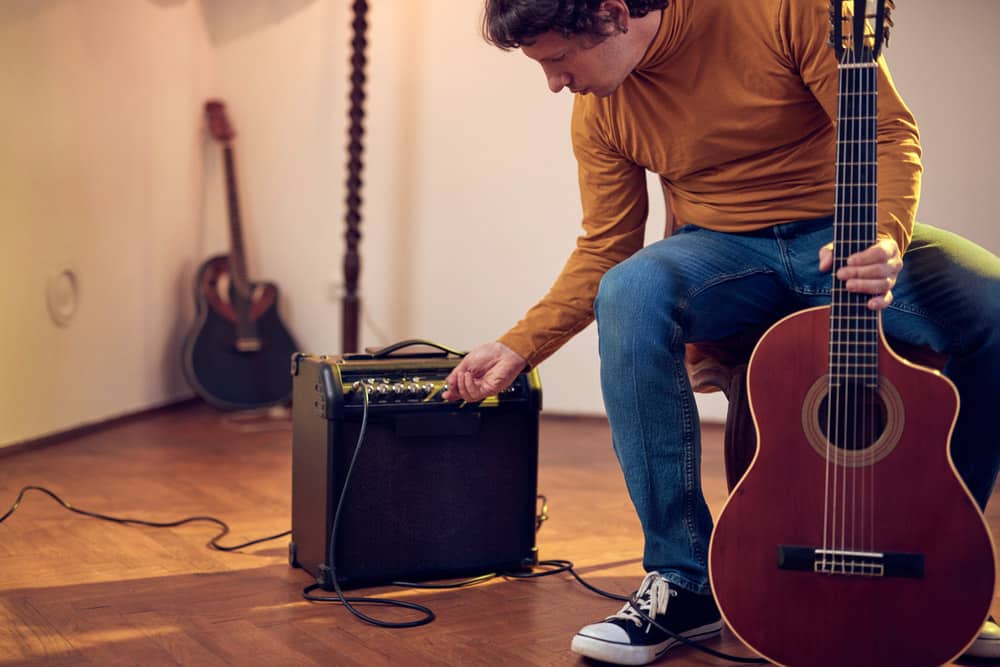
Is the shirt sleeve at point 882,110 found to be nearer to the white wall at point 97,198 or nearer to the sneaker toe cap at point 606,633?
the sneaker toe cap at point 606,633

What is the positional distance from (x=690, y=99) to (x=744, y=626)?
724 millimetres

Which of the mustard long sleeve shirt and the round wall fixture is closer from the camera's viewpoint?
the mustard long sleeve shirt

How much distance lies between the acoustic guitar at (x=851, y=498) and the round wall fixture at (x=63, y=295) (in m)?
2.41

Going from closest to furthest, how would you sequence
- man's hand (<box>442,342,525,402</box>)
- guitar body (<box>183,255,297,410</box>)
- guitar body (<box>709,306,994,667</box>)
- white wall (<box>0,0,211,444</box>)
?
guitar body (<box>709,306,994,667</box>)
man's hand (<box>442,342,525,402</box>)
white wall (<box>0,0,211,444</box>)
guitar body (<box>183,255,297,410</box>)

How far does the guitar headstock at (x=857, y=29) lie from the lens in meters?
1.35

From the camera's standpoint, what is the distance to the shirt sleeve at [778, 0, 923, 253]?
54.3 inches

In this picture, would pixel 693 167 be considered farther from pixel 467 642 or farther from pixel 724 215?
pixel 467 642

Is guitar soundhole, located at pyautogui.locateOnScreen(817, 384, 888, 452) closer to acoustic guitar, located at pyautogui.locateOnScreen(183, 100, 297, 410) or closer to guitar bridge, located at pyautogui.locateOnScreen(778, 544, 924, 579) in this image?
guitar bridge, located at pyautogui.locateOnScreen(778, 544, 924, 579)

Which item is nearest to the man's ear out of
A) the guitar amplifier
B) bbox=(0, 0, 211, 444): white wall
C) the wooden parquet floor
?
the guitar amplifier

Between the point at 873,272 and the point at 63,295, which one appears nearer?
the point at 873,272

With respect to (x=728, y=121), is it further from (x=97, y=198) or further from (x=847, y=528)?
(x=97, y=198)

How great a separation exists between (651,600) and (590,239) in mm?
570

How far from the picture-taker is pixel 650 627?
150 cm

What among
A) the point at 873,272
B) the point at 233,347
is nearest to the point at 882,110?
the point at 873,272
